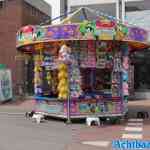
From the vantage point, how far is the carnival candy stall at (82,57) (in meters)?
16.8

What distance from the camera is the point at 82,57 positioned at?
17.5 m

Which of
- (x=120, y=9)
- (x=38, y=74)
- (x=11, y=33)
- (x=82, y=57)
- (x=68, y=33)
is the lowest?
(x=38, y=74)

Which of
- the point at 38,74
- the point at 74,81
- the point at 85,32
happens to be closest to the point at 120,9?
the point at 38,74

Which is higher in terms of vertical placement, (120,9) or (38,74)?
(120,9)

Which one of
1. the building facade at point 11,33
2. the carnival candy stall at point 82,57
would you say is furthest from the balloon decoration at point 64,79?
the building facade at point 11,33

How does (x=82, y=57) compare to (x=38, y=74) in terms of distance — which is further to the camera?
(x=38, y=74)

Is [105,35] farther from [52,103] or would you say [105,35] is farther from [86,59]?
[52,103]

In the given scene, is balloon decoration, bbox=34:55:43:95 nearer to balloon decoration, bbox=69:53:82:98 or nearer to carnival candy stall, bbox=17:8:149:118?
carnival candy stall, bbox=17:8:149:118

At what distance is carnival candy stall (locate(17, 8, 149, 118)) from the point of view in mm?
16766

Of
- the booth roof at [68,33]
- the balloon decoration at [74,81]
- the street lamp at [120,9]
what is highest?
the street lamp at [120,9]

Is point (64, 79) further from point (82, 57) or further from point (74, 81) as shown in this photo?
point (82, 57)

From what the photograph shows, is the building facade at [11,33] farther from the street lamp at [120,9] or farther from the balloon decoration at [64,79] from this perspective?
the balloon decoration at [64,79]

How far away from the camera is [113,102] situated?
17.7 metres

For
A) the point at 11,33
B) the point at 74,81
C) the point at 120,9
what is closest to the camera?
the point at 74,81
